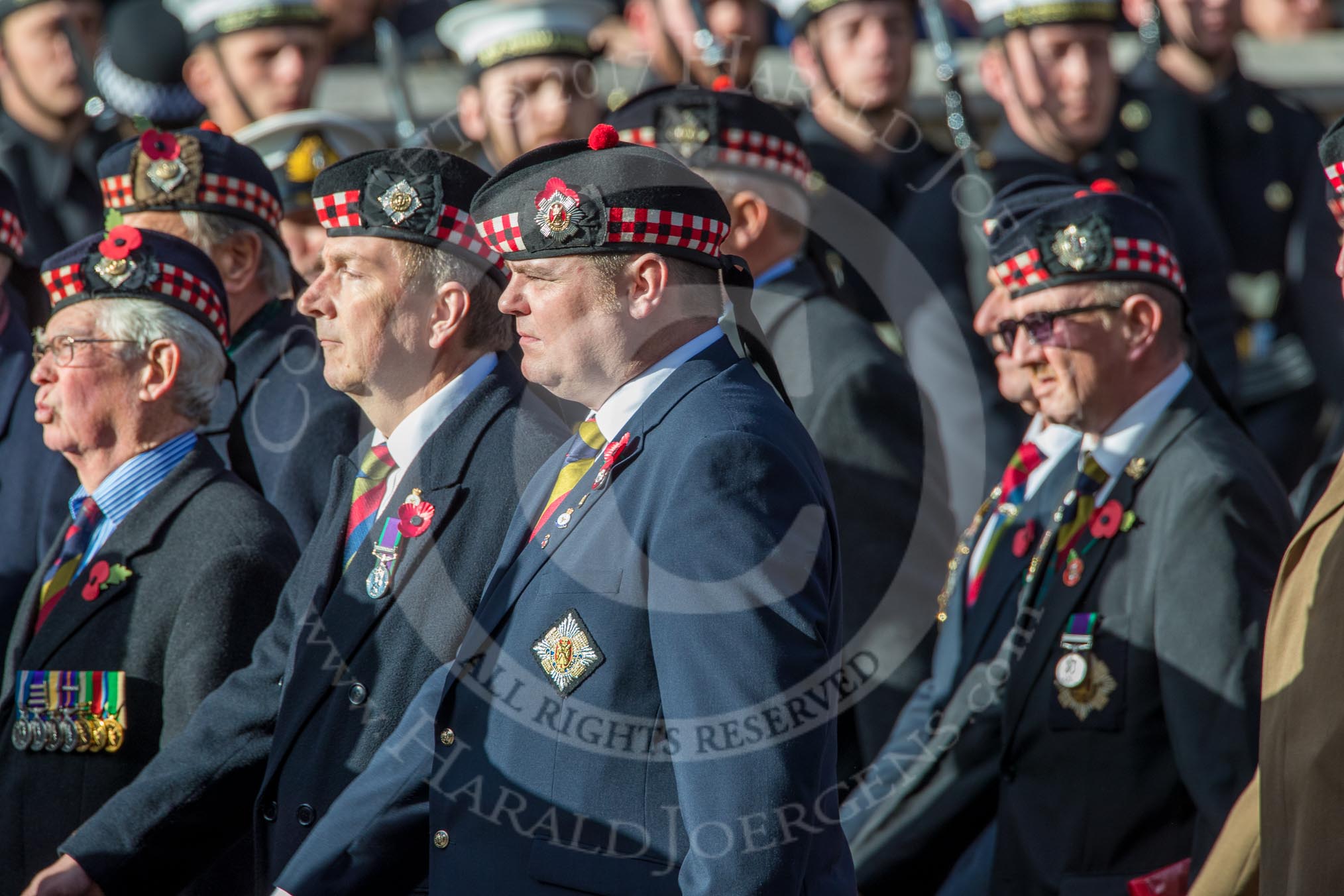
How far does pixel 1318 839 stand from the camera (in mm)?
3107

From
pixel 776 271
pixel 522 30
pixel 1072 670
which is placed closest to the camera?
pixel 1072 670

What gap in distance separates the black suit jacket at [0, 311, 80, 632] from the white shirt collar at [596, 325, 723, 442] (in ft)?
6.99

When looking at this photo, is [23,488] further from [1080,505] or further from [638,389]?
[1080,505]

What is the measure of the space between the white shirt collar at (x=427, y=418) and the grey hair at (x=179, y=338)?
2.81 ft

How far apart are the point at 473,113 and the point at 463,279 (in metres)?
3.42

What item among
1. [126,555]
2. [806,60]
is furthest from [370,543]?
[806,60]

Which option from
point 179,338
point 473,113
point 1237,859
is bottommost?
point 1237,859

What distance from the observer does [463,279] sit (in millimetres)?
4316

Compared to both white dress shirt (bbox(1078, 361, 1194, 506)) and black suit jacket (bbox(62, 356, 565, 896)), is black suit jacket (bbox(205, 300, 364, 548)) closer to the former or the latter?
black suit jacket (bbox(62, 356, 565, 896))

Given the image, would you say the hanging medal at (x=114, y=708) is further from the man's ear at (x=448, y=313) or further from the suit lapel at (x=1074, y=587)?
the suit lapel at (x=1074, y=587)

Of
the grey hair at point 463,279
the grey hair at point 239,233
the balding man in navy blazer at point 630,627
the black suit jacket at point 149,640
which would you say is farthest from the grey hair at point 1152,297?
the grey hair at point 239,233

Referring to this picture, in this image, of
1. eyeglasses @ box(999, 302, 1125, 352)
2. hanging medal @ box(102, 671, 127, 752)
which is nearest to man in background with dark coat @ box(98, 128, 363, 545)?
hanging medal @ box(102, 671, 127, 752)

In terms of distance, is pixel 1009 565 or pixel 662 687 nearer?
pixel 662 687

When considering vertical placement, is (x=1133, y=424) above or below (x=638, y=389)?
below
